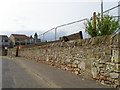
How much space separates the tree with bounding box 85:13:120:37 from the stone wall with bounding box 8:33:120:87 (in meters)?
1.37

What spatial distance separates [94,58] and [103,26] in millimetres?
2727

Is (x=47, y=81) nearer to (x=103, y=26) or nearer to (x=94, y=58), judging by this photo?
(x=94, y=58)

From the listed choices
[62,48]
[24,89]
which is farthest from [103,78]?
[62,48]

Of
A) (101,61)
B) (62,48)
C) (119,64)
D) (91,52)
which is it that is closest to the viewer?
(119,64)

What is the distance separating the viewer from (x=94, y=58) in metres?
6.68

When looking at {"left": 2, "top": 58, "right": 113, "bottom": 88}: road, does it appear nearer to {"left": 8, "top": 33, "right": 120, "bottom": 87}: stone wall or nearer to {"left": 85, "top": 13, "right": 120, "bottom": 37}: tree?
{"left": 8, "top": 33, "right": 120, "bottom": 87}: stone wall

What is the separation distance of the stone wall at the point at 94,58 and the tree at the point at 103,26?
1.37m

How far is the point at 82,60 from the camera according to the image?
7664mm

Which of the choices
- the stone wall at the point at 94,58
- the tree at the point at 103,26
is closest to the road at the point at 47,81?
the stone wall at the point at 94,58

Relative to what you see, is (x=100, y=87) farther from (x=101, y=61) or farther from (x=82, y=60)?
(x=82, y=60)

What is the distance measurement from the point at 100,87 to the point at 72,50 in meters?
3.35

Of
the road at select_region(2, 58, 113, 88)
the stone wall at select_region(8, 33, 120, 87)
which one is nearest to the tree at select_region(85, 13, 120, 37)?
the stone wall at select_region(8, 33, 120, 87)

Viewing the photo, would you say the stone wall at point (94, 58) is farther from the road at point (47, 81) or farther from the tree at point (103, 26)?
the tree at point (103, 26)

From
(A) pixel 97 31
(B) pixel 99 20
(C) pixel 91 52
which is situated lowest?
(C) pixel 91 52
